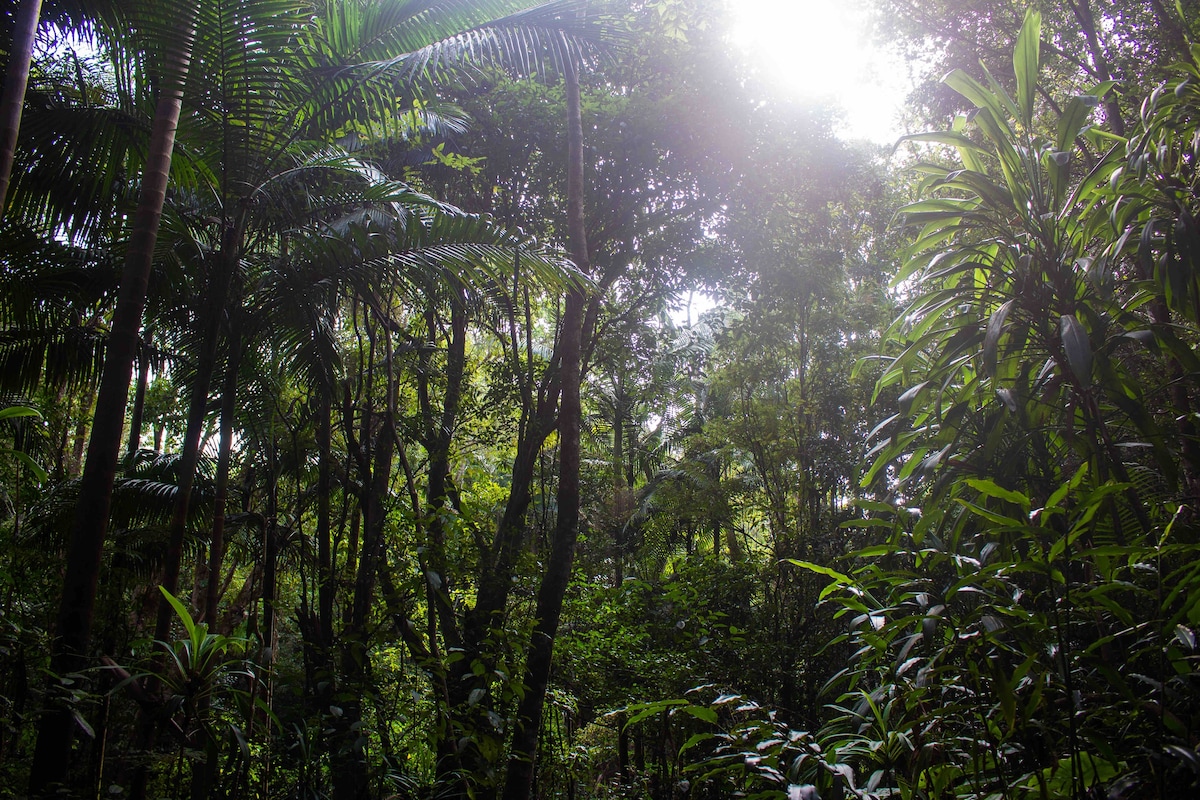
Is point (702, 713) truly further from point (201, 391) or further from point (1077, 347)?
point (201, 391)

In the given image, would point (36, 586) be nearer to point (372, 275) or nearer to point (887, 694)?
point (372, 275)

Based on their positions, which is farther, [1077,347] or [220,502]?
[220,502]

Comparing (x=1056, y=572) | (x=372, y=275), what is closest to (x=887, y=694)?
(x=1056, y=572)

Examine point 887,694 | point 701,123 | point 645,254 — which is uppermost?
point 701,123

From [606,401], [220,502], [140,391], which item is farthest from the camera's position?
[606,401]

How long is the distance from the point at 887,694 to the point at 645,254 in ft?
19.7

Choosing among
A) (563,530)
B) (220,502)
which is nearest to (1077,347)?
(563,530)

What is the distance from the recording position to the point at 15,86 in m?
2.67

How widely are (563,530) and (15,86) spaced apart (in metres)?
3.33

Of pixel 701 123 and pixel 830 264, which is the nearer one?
pixel 701 123

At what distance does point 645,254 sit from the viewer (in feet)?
24.2

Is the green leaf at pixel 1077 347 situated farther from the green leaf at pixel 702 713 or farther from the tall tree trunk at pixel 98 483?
the tall tree trunk at pixel 98 483

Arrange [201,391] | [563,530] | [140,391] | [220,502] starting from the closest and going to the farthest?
[201,391]
[220,502]
[563,530]
[140,391]

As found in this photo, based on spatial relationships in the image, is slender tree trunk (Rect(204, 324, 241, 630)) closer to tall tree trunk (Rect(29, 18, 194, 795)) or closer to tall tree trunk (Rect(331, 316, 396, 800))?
tall tree trunk (Rect(331, 316, 396, 800))
